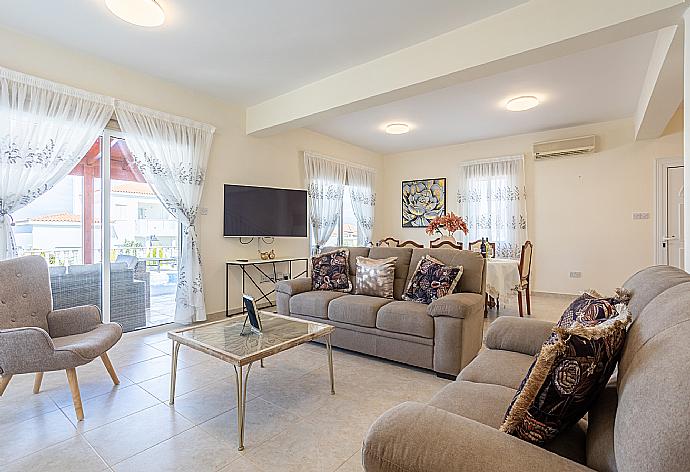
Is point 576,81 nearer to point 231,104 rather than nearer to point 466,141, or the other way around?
point 466,141

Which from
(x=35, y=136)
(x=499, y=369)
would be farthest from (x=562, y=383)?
(x=35, y=136)

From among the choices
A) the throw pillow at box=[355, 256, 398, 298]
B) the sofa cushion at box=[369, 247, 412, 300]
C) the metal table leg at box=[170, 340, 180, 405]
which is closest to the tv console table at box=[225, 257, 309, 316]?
the throw pillow at box=[355, 256, 398, 298]

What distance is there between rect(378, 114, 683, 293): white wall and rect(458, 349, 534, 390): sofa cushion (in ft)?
15.5

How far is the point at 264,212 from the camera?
493 cm

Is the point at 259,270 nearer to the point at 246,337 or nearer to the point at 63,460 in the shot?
the point at 246,337

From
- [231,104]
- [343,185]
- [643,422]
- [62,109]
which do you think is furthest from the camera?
[343,185]

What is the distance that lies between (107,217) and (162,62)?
1671mm

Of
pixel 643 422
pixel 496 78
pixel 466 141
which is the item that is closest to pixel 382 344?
pixel 643 422

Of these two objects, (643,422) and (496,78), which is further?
(496,78)

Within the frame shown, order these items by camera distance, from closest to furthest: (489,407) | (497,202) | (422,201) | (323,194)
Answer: (489,407)
(323,194)
(497,202)
(422,201)

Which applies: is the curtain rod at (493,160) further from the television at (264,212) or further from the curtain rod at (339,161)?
the television at (264,212)

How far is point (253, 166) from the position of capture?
16.4 feet

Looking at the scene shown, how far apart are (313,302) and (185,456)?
185 centimetres

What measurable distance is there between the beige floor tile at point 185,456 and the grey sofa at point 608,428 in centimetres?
112
